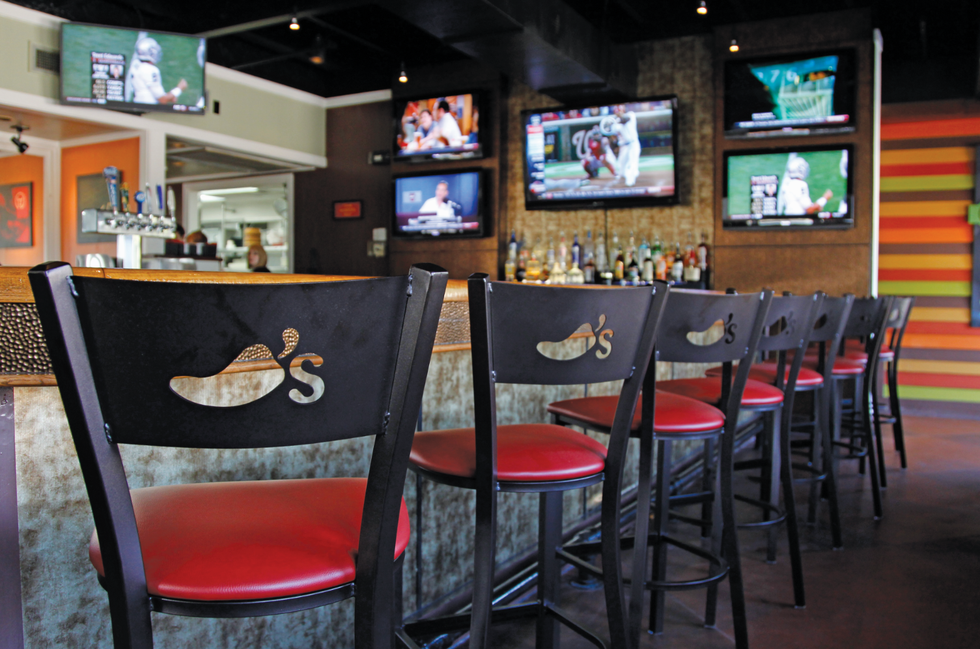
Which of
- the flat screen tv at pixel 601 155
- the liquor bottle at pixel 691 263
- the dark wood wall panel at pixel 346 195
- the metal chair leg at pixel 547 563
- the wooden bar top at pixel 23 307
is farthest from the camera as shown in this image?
the dark wood wall panel at pixel 346 195

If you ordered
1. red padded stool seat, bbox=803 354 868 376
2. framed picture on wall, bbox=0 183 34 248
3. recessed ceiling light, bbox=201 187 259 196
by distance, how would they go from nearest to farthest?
red padded stool seat, bbox=803 354 868 376 → framed picture on wall, bbox=0 183 34 248 → recessed ceiling light, bbox=201 187 259 196

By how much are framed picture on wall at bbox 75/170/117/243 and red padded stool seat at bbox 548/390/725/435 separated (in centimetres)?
517

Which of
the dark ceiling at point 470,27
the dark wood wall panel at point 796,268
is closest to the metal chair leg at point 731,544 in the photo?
the dark ceiling at point 470,27

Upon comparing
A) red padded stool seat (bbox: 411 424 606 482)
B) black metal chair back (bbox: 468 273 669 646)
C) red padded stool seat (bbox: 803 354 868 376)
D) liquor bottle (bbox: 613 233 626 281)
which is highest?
liquor bottle (bbox: 613 233 626 281)

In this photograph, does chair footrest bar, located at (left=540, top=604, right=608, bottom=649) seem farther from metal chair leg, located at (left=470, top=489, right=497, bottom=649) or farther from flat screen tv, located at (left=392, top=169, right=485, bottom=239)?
flat screen tv, located at (left=392, top=169, right=485, bottom=239)

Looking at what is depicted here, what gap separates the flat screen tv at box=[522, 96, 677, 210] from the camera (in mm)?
5059

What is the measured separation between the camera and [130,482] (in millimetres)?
1199

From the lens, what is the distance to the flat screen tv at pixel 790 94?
455 cm

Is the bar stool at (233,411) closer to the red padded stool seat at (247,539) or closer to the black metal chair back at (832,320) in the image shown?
the red padded stool seat at (247,539)

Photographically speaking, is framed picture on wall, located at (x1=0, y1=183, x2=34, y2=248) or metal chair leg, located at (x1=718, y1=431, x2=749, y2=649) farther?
framed picture on wall, located at (x1=0, y1=183, x2=34, y2=248)

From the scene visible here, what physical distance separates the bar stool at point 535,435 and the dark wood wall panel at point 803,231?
396cm

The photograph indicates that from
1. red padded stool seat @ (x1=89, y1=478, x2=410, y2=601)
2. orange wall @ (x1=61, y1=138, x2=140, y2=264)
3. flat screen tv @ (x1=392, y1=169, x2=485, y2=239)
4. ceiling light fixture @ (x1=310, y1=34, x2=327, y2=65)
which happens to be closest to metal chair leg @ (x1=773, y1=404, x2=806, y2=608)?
red padded stool seat @ (x1=89, y1=478, x2=410, y2=601)

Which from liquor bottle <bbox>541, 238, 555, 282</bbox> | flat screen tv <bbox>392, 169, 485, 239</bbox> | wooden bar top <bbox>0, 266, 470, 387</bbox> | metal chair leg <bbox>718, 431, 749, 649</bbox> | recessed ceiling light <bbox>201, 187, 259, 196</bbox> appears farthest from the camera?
recessed ceiling light <bbox>201, 187, 259, 196</bbox>

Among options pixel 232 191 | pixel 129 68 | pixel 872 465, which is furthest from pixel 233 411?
pixel 232 191
